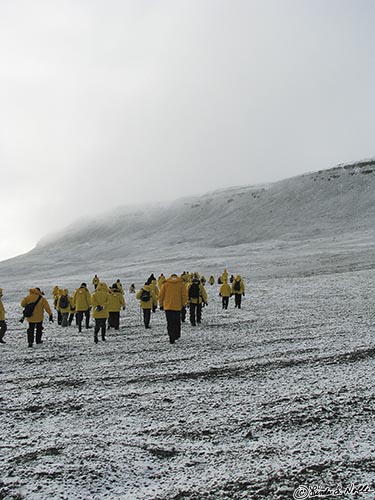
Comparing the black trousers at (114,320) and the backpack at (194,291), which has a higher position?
the backpack at (194,291)

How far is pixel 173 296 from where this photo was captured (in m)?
12.7

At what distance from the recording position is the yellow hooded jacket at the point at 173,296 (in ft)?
41.4

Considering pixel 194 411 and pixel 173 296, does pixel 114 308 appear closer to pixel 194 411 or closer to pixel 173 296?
pixel 173 296

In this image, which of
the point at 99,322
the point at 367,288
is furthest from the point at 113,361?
the point at 367,288

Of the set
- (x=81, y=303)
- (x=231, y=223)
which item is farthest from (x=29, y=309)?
(x=231, y=223)

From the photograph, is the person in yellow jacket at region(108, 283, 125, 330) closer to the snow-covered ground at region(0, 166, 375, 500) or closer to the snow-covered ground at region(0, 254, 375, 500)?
the snow-covered ground at region(0, 166, 375, 500)

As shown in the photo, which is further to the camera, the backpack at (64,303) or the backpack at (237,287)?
the backpack at (237,287)

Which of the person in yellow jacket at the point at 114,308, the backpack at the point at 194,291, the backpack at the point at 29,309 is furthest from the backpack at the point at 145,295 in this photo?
the backpack at the point at 29,309

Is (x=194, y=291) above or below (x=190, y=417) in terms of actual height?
above

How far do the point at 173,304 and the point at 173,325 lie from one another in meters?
0.57

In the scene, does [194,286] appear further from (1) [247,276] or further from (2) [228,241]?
(2) [228,241]

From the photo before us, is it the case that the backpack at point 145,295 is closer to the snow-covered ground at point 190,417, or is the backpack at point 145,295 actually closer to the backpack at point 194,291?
the backpack at point 194,291

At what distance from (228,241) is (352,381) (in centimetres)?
7712

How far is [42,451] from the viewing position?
5.40 meters
